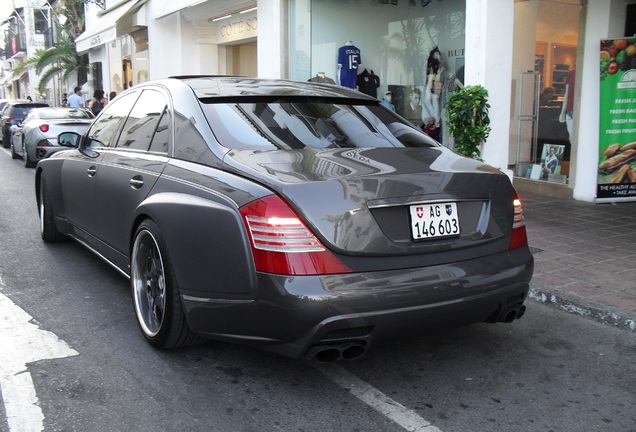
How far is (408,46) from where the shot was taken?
502 inches

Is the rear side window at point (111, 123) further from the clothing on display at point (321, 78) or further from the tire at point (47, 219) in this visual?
the clothing on display at point (321, 78)

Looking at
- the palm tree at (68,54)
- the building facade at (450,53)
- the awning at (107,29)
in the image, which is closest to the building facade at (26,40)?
the palm tree at (68,54)

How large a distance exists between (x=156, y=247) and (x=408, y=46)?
1011 cm

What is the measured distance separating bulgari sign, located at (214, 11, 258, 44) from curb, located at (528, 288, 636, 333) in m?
12.4

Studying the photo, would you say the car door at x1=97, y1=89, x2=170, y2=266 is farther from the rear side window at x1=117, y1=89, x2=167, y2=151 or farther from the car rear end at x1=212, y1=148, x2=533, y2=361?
the car rear end at x1=212, y1=148, x2=533, y2=361

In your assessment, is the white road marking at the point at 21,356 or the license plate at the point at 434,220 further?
the license plate at the point at 434,220

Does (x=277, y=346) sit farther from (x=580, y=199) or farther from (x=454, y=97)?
(x=580, y=199)

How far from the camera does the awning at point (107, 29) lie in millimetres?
19375

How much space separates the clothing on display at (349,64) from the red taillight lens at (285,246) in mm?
10255

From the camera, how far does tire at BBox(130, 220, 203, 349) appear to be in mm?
3551

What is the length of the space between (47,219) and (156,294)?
10.2ft

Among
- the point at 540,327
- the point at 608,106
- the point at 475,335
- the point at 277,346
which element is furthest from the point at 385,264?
the point at 608,106

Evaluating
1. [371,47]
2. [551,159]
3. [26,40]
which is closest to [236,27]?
[371,47]

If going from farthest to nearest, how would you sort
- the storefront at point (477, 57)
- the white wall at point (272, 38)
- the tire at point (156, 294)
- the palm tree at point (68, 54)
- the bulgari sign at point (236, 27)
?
the palm tree at point (68, 54) < the bulgari sign at point (236, 27) < the white wall at point (272, 38) < the storefront at point (477, 57) < the tire at point (156, 294)
